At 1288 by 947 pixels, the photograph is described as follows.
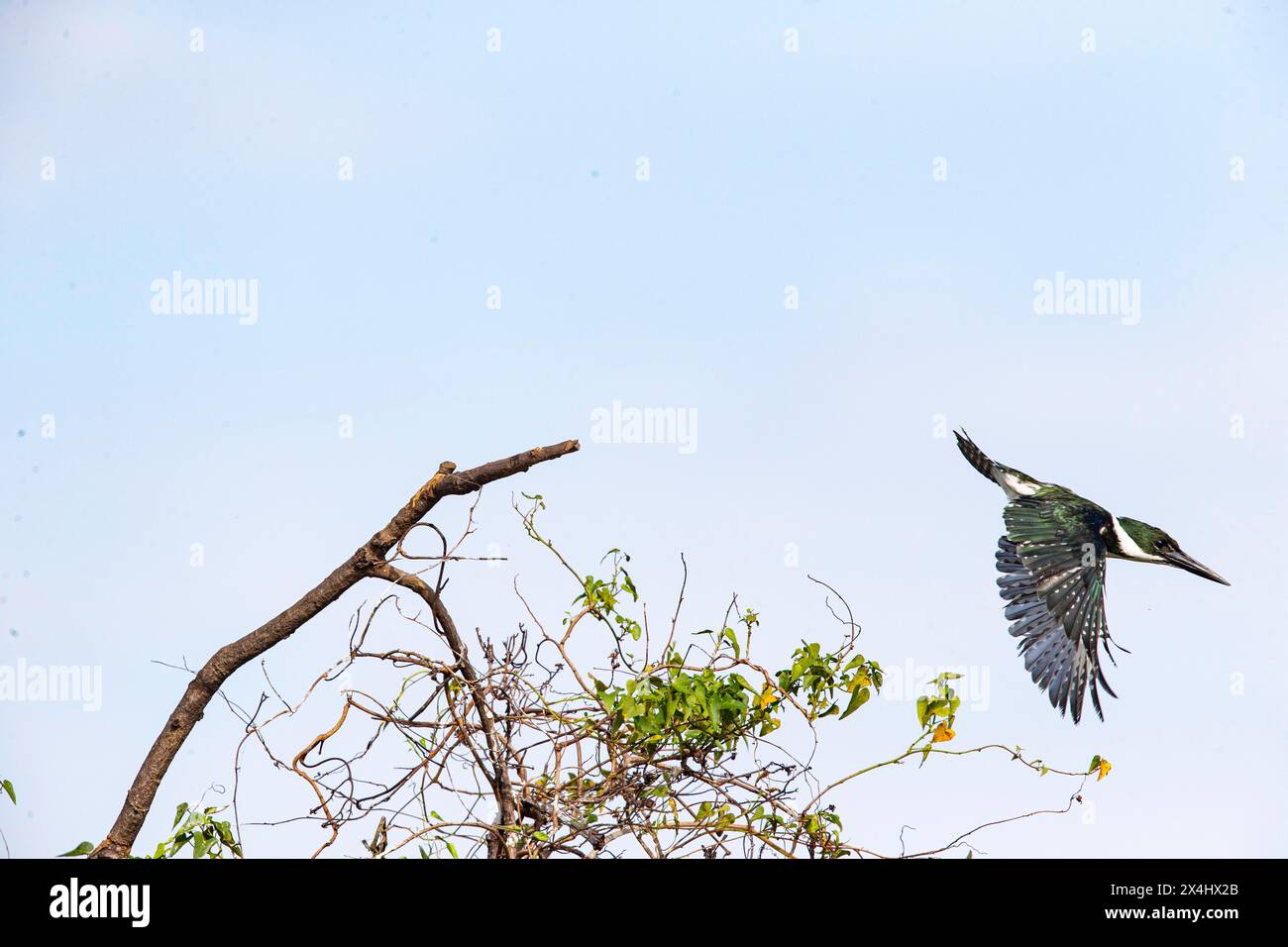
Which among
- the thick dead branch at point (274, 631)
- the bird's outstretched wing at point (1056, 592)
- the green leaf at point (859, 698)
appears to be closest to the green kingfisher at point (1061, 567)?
the bird's outstretched wing at point (1056, 592)

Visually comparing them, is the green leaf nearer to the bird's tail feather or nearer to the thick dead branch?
the thick dead branch

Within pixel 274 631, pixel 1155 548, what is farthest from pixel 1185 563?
pixel 274 631

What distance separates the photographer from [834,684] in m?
2.16

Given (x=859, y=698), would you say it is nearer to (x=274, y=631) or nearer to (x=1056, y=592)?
(x=274, y=631)

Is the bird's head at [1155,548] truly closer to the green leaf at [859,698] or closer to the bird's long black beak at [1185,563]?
the bird's long black beak at [1185,563]

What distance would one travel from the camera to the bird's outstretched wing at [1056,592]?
3.11 metres

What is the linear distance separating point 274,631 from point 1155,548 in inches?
102

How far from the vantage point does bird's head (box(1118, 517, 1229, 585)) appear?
3.55 metres

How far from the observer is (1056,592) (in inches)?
127
